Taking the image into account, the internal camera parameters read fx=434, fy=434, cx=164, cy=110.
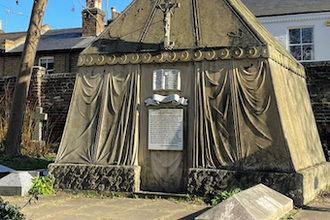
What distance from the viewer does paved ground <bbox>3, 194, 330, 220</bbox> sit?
22.7 ft

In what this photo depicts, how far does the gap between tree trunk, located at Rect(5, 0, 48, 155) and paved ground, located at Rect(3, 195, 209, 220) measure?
586cm

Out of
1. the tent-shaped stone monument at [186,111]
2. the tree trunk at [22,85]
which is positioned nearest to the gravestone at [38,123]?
the tree trunk at [22,85]

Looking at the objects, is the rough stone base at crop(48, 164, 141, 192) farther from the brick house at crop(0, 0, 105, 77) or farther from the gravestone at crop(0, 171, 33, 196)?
the brick house at crop(0, 0, 105, 77)

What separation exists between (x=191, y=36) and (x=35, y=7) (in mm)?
7484

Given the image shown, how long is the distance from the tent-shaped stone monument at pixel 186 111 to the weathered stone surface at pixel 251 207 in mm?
1204

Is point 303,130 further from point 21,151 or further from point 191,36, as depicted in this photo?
point 21,151

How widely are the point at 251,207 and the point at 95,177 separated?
14.1 ft

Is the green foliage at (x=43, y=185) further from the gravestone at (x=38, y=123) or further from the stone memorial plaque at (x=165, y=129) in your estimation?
the gravestone at (x=38, y=123)

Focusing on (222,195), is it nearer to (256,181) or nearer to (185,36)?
(256,181)

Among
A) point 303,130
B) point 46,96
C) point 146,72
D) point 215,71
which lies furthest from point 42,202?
point 46,96

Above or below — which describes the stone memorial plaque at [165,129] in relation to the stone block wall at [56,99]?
below

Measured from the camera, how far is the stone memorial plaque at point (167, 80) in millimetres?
9133

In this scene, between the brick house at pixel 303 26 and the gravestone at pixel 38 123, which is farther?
the brick house at pixel 303 26

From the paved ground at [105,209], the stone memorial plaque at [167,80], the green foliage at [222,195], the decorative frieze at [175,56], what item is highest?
the decorative frieze at [175,56]
